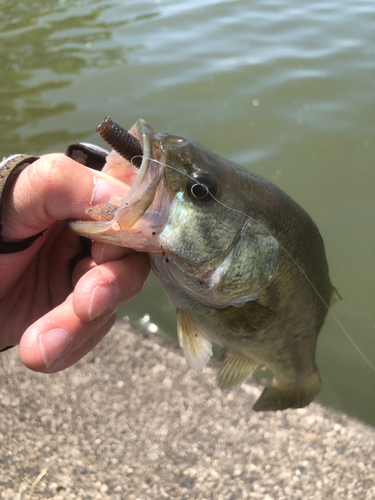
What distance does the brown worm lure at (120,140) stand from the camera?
1.32 meters

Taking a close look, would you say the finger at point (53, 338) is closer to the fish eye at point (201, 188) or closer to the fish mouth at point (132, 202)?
the fish mouth at point (132, 202)


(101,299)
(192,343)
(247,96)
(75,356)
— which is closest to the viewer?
(101,299)

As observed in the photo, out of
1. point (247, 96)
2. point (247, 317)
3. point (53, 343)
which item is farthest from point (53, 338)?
point (247, 96)

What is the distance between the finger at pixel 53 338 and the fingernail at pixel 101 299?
82mm

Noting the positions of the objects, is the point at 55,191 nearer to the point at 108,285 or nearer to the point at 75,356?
the point at 108,285

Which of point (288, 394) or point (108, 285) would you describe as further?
point (288, 394)

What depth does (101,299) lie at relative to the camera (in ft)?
4.87

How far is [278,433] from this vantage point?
7.30 feet

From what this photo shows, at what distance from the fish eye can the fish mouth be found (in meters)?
0.12

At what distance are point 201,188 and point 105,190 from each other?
1.16 feet

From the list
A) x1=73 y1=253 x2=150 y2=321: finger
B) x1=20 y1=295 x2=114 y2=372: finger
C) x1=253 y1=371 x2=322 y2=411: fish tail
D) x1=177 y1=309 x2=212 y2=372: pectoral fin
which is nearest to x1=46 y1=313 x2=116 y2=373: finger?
x1=20 y1=295 x2=114 y2=372: finger

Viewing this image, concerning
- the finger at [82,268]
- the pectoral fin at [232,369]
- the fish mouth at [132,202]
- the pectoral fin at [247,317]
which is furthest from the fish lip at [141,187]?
the pectoral fin at [232,369]

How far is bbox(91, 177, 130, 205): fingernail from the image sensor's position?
4.84ft

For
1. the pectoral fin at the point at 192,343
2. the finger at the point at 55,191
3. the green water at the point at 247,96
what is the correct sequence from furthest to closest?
the green water at the point at 247,96
the pectoral fin at the point at 192,343
the finger at the point at 55,191
